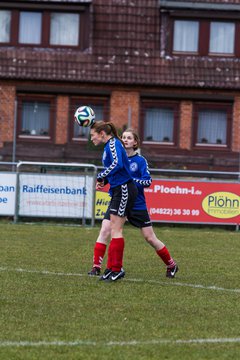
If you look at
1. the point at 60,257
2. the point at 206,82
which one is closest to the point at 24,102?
the point at 206,82

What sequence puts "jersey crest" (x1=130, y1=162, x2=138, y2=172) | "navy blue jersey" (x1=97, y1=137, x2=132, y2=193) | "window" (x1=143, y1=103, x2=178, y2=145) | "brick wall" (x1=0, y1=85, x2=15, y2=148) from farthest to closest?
"window" (x1=143, y1=103, x2=178, y2=145) → "brick wall" (x1=0, y1=85, x2=15, y2=148) → "jersey crest" (x1=130, y1=162, x2=138, y2=172) → "navy blue jersey" (x1=97, y1=137, x2=132, y2=193)

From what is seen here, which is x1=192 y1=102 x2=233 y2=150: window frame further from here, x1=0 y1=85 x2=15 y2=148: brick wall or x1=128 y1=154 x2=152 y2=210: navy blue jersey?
x1=128 y1=154 x2=152 y2=210: navy blue jersey

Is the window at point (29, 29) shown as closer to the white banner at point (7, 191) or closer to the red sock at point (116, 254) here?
the white banner at point (7, 191)

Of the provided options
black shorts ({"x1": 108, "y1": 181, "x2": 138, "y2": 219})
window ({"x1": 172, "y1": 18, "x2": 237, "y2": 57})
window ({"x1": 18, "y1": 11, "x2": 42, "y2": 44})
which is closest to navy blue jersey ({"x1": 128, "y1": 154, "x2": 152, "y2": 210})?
black shorts ({"x1": 108, "y1": 181, "x2": 138, "y2": 219})

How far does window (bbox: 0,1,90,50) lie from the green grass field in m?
15.6

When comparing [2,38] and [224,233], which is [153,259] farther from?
[2,38]

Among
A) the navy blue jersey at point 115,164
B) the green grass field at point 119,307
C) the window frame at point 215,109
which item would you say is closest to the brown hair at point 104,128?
the navy blue jersey at point 115,164

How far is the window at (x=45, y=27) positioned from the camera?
97.7 feet

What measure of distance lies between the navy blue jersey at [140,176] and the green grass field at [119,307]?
2.98ft

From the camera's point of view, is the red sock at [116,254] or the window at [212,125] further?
the window at [212,125]

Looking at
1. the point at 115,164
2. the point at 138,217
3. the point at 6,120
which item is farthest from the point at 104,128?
the point at 6,120

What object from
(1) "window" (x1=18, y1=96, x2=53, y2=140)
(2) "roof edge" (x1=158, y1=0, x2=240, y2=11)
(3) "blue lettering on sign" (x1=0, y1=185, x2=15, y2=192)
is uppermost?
(2) "roof edge" (x1=158, y1=0, x2=240, y2=11)

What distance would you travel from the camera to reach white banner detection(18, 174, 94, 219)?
19781 mm

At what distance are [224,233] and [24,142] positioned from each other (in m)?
11.3
